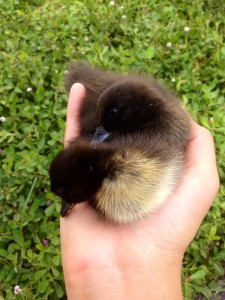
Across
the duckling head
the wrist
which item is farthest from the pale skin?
the duckling head

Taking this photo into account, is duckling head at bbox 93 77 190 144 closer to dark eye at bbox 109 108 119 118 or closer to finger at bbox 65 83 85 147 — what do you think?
dark eye at bbox 109 108 119 118

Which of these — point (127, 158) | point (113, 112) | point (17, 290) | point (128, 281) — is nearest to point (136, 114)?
point (113, 112)

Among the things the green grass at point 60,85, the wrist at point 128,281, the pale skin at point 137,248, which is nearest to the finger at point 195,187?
the pale skin at point 137,248

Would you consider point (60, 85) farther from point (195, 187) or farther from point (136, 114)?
point (195, 187)

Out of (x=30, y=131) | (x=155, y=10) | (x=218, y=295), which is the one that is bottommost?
(x=218, y=295)

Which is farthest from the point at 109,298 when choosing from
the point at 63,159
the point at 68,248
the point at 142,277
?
the point at 63,159

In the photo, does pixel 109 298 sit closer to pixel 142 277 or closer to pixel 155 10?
pixel 142 277
